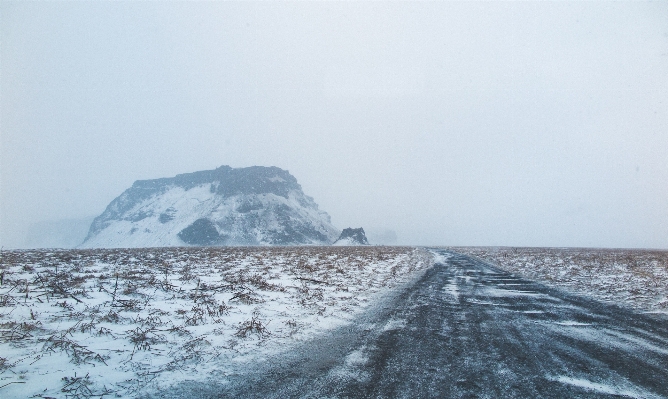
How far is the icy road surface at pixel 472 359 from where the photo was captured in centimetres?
382

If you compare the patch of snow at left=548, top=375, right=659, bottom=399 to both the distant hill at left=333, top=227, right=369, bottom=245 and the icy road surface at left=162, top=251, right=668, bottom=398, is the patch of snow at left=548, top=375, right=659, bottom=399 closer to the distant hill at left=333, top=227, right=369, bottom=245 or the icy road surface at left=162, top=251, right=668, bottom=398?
the icy road surface at left=162, top=251, right=668, bottom=398

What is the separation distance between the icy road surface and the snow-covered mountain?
127497mm

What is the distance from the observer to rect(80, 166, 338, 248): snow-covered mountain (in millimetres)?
133125

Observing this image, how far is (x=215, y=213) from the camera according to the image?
472 feet

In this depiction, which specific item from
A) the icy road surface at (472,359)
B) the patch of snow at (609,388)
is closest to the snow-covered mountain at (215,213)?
the icy road surface at (472,359)

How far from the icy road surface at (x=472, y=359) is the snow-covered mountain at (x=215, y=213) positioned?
127 metres

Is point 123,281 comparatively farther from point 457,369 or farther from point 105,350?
point 457,369

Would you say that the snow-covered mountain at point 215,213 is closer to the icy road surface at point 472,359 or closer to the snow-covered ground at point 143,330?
the snow-covered ground at point 143,330

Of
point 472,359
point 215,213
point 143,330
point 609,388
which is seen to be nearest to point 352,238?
point 215,213

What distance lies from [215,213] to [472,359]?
498ft

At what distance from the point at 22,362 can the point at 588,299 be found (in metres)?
14.8

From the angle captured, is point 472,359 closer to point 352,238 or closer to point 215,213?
point 352,238

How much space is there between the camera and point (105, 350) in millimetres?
4859

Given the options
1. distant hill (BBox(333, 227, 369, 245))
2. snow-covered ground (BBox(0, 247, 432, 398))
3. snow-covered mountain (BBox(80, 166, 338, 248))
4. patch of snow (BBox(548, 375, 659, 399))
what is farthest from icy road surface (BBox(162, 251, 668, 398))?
snow-covered mountain (BBox(80, 166, 338, 248))
